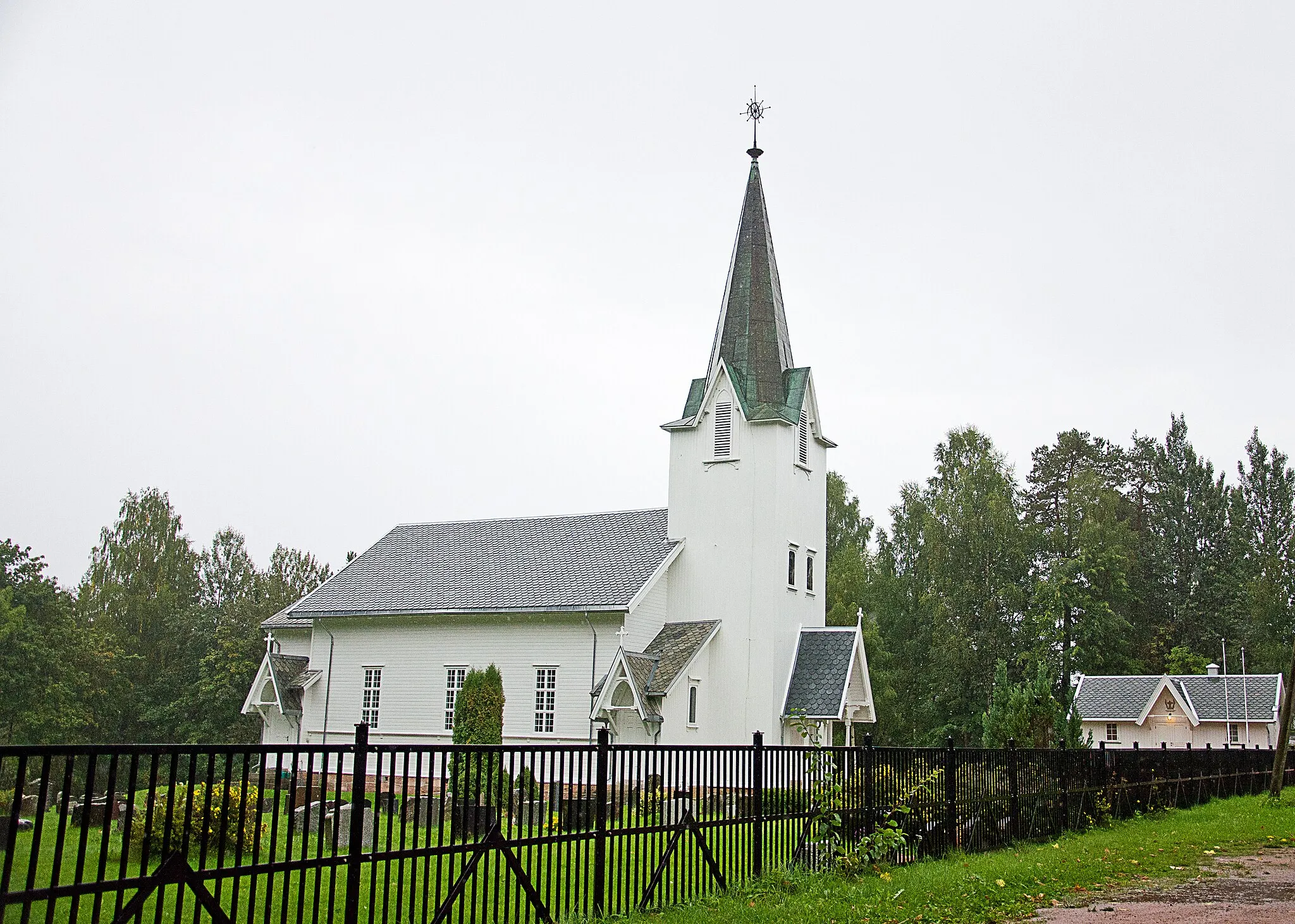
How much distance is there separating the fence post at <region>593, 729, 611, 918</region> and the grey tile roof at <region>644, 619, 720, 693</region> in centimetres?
1950

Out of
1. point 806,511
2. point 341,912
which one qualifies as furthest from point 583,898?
point 806,511

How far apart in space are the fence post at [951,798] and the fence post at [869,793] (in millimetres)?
1573

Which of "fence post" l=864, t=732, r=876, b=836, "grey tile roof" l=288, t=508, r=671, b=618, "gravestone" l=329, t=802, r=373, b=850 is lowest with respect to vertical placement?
"gravestone" l=329, t=802, r=373, b=850

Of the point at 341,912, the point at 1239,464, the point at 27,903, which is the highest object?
the point at 1239,464

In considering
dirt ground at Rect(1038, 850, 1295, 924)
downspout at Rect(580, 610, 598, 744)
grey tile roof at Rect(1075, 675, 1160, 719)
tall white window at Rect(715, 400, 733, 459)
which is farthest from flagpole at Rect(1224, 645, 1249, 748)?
dirt ground at Rect(1038, 850, 1295, 924)

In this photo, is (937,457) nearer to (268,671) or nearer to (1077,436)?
(1077,436)

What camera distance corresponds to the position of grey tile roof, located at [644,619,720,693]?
99.2 ft

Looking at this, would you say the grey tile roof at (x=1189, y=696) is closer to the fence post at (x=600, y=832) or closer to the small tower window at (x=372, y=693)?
the small tower window at (x=372, y=693)

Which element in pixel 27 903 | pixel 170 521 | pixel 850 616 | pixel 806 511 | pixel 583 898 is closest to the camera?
pixel 27 903

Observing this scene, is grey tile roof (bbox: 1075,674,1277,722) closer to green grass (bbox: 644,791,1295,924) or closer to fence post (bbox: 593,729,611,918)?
green grass (bbox: 644,791,1295,924)

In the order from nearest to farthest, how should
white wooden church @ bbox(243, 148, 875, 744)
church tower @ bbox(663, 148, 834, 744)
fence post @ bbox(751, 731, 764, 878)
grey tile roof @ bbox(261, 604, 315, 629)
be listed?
fence post @ bbox(751, 731, 764, 878)
white wooden church @ bbox(243, 148, 875, 744)
church tower @ bbox(663, 148, 834, 744)
grey tile roof @ bbox(261, 604, 315, 629)

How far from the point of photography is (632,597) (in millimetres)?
31656

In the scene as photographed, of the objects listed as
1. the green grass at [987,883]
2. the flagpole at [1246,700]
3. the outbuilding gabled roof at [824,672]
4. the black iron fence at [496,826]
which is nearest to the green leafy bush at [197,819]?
the black iron fence at [496,826]

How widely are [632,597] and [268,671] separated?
12491mm
